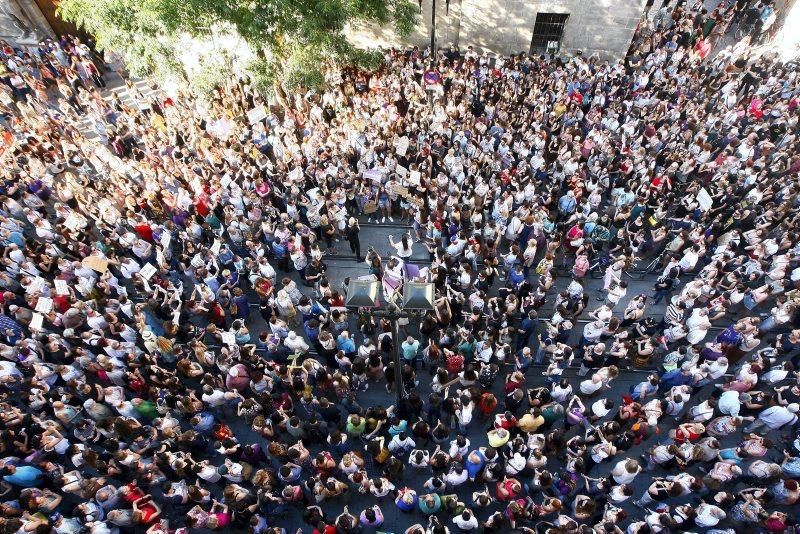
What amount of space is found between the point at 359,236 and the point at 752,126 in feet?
43.7

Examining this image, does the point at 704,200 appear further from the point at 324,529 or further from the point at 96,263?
the point at 96,263

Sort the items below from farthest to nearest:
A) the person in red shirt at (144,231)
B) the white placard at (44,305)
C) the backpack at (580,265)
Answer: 1. the person in red shirt at (144,231)
2. the backpack at (580,265)
3. the white placard at (44,305)

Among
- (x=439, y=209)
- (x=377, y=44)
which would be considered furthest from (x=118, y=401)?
(x=377, y=44)

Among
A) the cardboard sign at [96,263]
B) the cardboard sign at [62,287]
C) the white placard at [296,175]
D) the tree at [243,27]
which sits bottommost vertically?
the cardboard sign at [62,287]

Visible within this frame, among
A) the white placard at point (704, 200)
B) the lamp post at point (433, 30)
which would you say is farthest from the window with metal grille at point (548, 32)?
the white placard at point (704, 200)

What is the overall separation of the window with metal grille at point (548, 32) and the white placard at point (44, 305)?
2013cm

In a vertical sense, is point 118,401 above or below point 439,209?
below

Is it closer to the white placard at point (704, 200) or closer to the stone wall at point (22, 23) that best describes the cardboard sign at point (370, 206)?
the white placard at point (704, 200)

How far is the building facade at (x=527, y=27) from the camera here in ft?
64.6

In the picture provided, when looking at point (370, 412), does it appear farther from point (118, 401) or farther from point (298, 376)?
point (118, 401)

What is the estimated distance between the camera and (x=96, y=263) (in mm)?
10789

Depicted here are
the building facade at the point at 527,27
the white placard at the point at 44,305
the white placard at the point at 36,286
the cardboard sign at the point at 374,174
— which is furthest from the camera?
the building facade at the point at 527,27

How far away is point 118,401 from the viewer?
900cm

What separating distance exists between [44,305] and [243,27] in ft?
29.0
